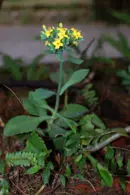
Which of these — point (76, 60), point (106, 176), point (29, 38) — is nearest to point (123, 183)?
point (106, 176)

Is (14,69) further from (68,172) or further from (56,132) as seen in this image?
(68,172)

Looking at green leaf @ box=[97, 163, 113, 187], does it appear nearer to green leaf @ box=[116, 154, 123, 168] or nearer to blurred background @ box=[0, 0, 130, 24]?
green leaf @ box=[116, 154, 123, 168]

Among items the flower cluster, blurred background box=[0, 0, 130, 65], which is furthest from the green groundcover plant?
blurred background box=[0, 0, 130, 65]

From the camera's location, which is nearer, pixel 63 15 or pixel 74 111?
pixel 74 111

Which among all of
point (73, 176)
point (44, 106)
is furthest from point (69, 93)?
point (73, 176)

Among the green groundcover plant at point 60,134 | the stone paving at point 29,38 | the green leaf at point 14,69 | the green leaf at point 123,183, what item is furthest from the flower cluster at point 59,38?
the stone paving at point 29,38

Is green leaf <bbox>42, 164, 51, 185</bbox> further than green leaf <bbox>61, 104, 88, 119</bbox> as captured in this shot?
No

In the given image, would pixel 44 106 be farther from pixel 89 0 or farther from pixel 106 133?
pixel 89 0
